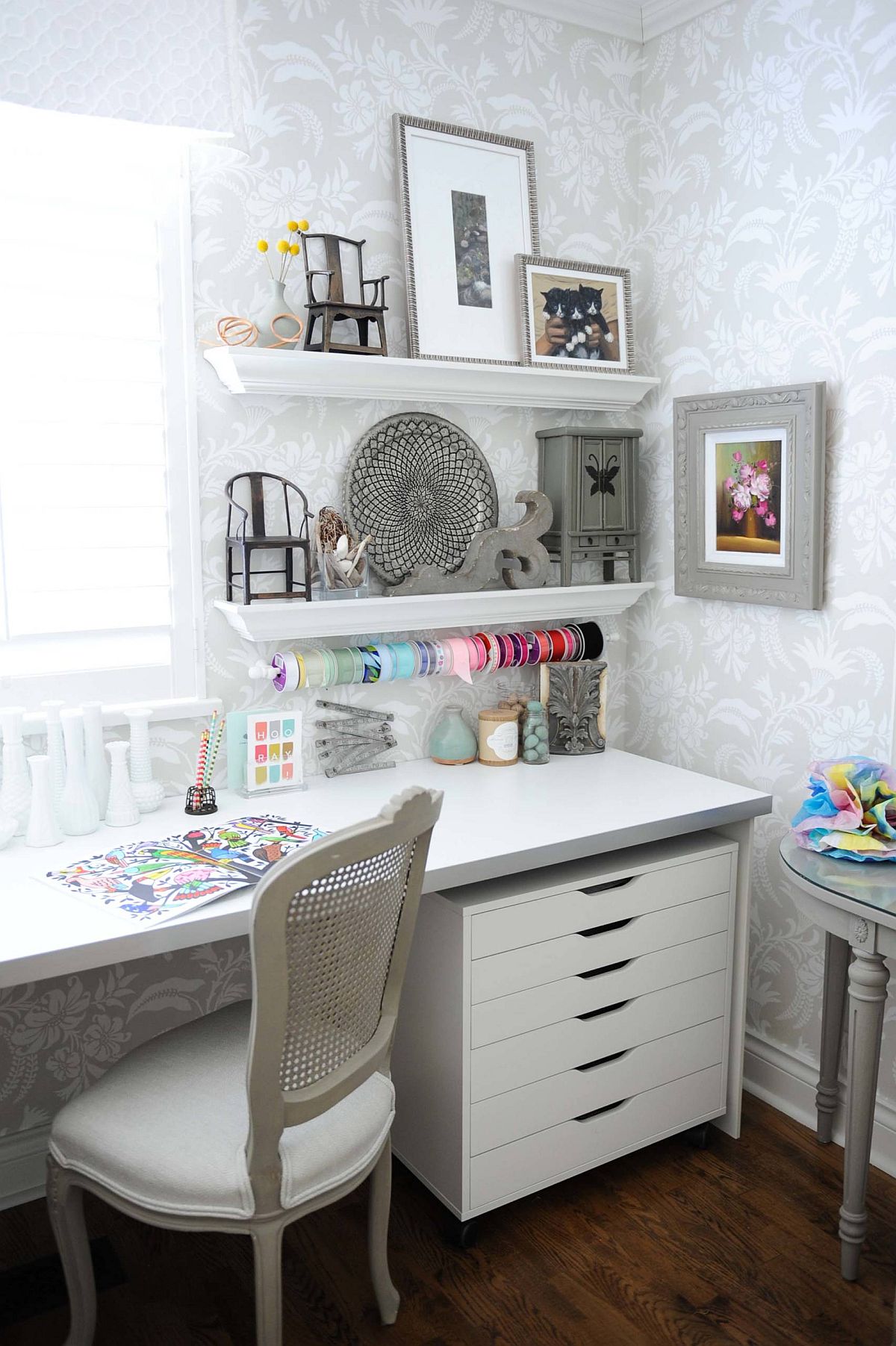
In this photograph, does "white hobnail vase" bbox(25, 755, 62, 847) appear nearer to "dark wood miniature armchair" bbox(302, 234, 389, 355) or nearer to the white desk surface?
the white desk surface

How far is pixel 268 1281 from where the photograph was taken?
1.47m

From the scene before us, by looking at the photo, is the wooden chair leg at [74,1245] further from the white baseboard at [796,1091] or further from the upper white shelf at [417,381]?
the white baseboard at [796,1091]

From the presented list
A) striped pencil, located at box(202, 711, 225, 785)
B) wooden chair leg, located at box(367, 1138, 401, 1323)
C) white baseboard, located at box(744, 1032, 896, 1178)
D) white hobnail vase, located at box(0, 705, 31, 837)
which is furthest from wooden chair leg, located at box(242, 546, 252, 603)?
white baseboard, located at box(744, 1032, 896, 1178)

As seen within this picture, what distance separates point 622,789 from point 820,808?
463 millimetres

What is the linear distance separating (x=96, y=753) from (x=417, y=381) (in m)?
1.03

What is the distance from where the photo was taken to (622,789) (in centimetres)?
227

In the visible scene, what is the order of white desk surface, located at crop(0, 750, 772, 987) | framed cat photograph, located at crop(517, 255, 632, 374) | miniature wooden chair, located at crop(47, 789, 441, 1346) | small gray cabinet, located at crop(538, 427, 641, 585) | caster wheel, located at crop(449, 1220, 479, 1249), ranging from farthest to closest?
1. small gray cabinet, located at crop(538, 427, 641, 585)
2. framed cat photograph, located at crop(517, 255, 632, 374)
3. caster wheel, located at crop(449, 1220, 479, 1249)
4. white desk surface, located at crop(0, 750, 772, 987)
5. miniature wooden chair, located at crop(47, 789, 441, 1346)

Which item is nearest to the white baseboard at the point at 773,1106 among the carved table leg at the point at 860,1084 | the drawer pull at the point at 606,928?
the carved table leg at the point at 860,1084

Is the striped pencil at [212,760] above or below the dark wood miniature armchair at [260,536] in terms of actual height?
below

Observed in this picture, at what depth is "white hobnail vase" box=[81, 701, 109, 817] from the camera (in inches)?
77.4

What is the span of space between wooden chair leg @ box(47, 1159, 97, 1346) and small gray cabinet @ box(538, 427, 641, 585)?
164 cm

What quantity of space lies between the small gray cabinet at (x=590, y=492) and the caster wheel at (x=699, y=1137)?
126cm

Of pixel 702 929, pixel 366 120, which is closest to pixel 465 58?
pixel 366 120

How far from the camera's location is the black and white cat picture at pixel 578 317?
2.46m
